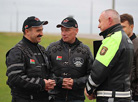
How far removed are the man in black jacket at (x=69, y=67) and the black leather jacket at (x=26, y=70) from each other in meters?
0.42

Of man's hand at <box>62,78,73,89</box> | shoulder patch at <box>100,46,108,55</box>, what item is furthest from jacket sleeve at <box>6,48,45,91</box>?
shoulder patch at <box>100,46,108,55</box>

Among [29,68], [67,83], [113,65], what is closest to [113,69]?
[113,65]

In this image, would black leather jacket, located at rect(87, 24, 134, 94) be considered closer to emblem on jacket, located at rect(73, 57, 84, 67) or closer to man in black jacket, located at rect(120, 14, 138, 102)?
man in black jacket, located at rect(120, 14, 138, 102)

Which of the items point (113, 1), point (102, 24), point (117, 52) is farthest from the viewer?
point (113, 1)

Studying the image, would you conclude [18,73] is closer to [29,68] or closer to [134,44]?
[29,68]

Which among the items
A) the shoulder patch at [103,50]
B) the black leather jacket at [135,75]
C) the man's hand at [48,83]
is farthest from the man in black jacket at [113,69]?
the black leather jacket at [135,75]

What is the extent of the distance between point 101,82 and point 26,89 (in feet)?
4.06

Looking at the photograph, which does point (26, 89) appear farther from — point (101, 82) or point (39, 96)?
point (101, 82)

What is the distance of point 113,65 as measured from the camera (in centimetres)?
362

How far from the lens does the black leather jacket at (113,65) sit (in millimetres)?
3590

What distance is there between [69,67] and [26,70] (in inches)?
36.6

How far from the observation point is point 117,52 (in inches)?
142

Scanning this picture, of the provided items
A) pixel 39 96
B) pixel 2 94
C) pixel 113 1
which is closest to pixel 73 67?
pixel 39 96

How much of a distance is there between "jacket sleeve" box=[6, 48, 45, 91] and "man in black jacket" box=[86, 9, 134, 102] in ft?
3.14
